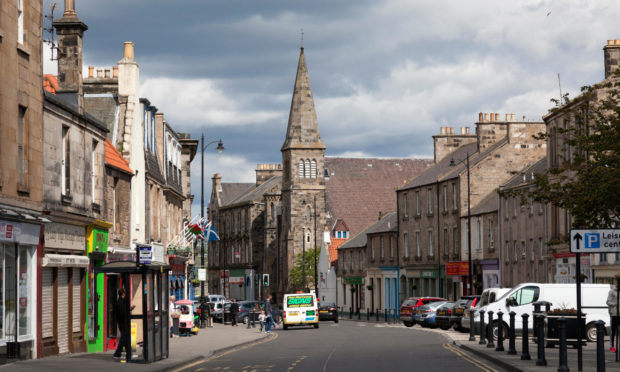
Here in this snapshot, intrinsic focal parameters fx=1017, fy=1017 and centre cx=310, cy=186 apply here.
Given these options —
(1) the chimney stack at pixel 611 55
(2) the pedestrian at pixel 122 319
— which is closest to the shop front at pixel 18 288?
(2) the pedestrian at pixel 122 319

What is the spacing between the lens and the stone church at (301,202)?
12119 centimetres

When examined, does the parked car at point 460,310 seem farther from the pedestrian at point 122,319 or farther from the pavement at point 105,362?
the pedestrian at point 122,319

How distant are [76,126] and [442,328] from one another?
2946 centimetres

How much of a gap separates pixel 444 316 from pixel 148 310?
2905 centimetres

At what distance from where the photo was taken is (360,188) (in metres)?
126

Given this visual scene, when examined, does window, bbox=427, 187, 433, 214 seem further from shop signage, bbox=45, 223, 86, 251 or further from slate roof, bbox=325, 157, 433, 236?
shop signage, bbox=45, 223, 86, 251

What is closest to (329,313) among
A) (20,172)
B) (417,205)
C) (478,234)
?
(478,234)

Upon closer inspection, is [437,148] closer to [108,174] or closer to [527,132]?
[527,132]

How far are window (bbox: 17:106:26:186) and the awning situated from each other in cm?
213

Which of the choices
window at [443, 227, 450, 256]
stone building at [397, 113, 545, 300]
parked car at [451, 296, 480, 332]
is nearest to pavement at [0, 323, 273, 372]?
parked car at [451, 296, 480, 332]

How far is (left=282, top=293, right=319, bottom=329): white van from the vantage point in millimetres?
54188

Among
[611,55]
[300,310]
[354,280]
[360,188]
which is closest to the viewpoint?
[611,55]

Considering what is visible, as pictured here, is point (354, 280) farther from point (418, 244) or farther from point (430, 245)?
point (430, 245)

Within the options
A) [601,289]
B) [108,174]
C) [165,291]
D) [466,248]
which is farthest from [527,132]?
[165,291]
